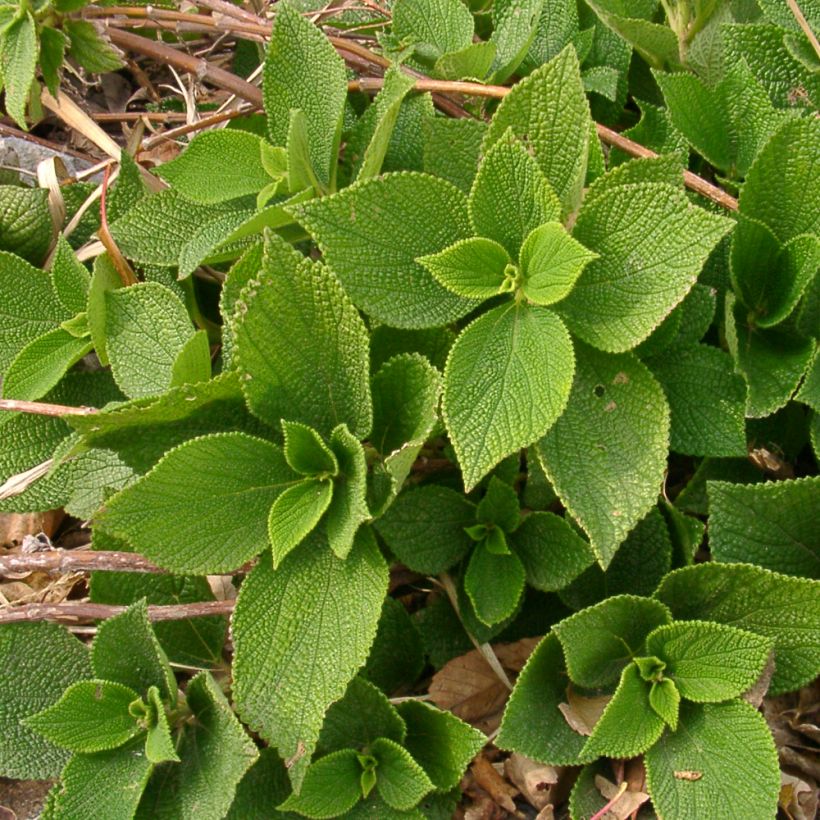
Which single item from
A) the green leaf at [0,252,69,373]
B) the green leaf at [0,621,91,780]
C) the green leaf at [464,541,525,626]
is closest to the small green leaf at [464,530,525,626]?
the green leaf at [464,541,525,626]

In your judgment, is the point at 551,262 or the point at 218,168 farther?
the point at 218,168

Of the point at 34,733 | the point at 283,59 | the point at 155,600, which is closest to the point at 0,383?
the point at 155,600

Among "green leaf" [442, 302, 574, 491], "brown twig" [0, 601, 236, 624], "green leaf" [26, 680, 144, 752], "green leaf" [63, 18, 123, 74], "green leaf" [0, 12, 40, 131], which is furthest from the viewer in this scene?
"green leaf" [63, 18, 123, 74]

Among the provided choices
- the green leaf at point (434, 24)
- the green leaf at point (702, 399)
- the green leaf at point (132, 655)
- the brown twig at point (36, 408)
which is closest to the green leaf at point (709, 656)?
the green leaf at point (702, 399)

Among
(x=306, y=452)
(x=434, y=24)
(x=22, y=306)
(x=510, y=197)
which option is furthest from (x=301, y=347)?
(x=434, y=24)

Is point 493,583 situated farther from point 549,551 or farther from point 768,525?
point 768,525

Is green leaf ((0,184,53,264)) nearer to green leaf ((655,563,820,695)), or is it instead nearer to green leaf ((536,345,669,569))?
green leaf ((536,345,669,569))
